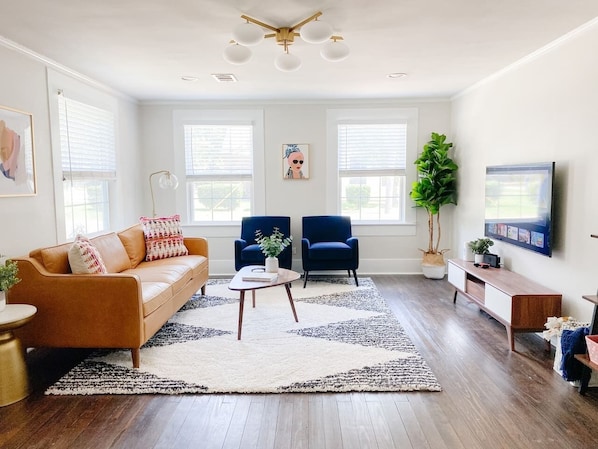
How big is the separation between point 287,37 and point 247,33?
16.1 inches

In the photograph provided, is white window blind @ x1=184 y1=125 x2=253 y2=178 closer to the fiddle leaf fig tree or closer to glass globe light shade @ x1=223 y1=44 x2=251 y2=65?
the fiddle leaf fig tree

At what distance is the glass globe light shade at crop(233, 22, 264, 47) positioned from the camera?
104 inches

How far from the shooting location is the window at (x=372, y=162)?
5.75 meters

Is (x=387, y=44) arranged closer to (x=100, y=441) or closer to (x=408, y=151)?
(x=408, y=151)

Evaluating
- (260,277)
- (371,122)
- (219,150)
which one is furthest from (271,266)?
(371,122)

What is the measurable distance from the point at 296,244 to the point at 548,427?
158 inches

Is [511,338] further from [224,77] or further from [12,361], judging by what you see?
[224,77]

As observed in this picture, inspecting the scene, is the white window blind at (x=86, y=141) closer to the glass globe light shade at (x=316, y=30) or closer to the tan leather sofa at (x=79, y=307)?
the tan leather sofa at (x=79, y=307)

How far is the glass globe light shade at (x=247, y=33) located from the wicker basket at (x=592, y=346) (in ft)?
8.95

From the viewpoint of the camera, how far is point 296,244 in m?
5.89

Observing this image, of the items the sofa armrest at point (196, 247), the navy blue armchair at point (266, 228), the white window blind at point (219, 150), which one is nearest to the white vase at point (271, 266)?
the sofa armrest at point (196, 247)

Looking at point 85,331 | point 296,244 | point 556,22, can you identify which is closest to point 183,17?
point 85,331

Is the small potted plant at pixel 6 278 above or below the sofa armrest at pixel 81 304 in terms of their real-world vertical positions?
above

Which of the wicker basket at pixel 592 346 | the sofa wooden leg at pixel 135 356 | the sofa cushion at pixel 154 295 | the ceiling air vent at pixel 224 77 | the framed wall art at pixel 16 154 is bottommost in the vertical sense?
the sofa wooden leg at pixel 135 356
